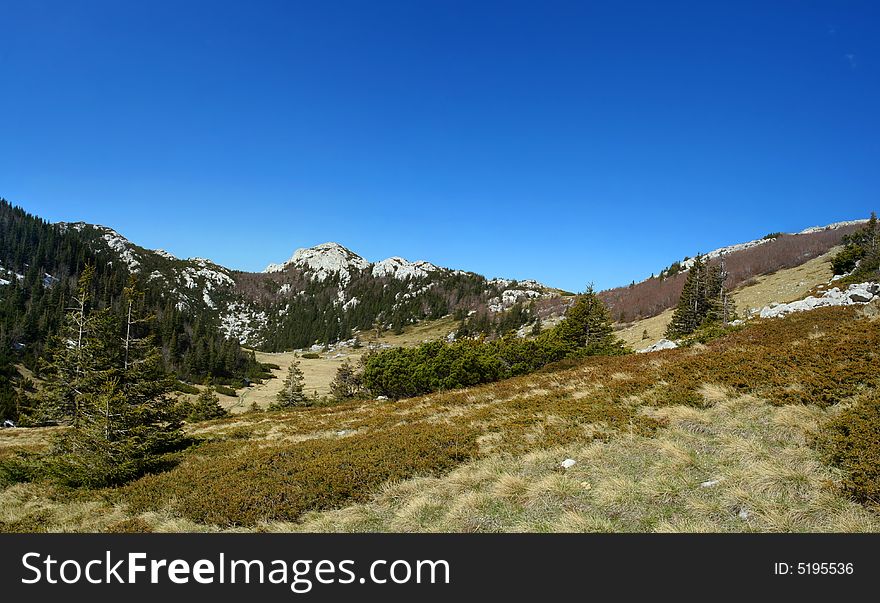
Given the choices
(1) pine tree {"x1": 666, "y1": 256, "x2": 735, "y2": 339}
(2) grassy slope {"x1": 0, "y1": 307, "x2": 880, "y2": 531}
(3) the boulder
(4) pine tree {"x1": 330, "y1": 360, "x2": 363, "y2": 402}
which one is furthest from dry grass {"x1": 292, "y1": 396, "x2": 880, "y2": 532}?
(1) pine tree {"x1": 666, "y1": 256, "x2": 735, "y2": 339}

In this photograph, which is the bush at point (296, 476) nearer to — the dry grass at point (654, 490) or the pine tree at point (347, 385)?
the dry grass at point (654, 490)

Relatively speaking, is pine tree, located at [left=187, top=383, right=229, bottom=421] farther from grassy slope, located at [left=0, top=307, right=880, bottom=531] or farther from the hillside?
grassy slope, located at [left=0, top=307, right=880, bottom=531]

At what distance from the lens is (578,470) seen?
9.43 meters

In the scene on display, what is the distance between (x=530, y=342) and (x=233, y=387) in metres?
64.6

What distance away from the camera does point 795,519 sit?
20.7 feet

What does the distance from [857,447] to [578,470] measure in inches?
203

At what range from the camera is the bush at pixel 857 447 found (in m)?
6.56

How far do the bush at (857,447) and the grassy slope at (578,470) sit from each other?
288mm

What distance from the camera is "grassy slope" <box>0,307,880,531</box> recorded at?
7.23 m

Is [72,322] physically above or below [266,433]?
above

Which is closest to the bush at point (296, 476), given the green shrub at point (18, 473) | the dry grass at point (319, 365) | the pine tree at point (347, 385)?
the green shrub at point (18, 473)
